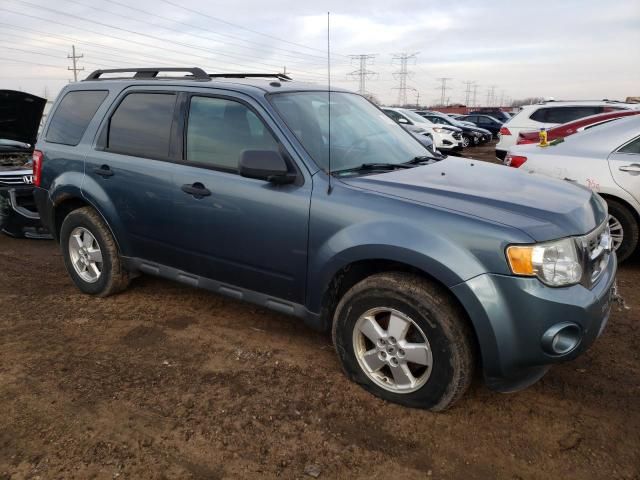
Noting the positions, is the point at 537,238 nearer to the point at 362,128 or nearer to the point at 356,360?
the point at 356,360

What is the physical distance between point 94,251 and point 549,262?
3522 millimetres

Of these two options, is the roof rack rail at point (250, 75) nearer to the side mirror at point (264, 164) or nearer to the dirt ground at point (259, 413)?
the side mirror at point (264, 164)

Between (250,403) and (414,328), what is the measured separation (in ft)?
3.36

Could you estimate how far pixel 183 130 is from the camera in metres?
3.62

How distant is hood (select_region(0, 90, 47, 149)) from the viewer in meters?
6.78

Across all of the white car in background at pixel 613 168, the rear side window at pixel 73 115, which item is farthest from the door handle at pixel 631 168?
the rear side window at pixel 73 115

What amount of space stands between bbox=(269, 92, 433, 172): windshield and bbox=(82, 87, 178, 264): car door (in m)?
0.96

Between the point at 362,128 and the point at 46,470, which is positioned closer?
the point at 46,470

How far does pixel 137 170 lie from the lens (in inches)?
148

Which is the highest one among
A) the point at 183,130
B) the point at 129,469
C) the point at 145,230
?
the point at 183,130

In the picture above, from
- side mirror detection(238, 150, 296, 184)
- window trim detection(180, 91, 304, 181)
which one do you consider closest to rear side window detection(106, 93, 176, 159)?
window trim detection(180, 91, 304, 181)

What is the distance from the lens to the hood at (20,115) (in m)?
6.78

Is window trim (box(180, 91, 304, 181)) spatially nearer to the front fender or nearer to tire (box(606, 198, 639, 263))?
the front fender

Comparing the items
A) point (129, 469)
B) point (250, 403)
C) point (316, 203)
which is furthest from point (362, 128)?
point (129, 469)
